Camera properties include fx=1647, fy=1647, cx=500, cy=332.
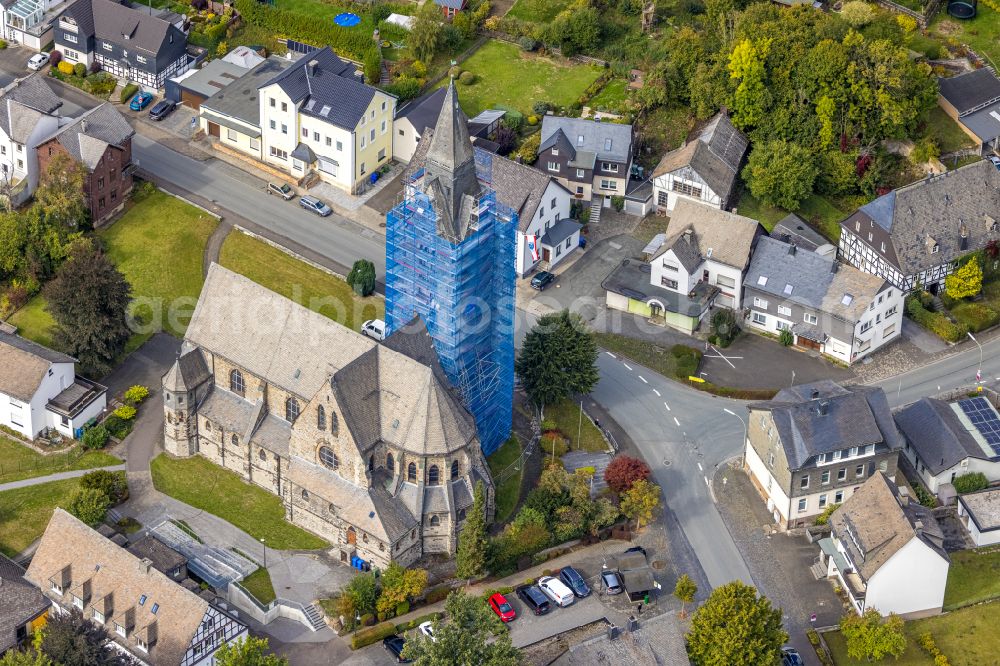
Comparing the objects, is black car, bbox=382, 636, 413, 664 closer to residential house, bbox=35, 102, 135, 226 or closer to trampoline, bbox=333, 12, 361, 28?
residential house, bbox=35, 102, 135, 226

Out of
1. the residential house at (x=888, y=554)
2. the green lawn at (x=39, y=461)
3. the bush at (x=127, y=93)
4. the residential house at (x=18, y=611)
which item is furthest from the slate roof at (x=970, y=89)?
the residential house at (x=18, y=611)

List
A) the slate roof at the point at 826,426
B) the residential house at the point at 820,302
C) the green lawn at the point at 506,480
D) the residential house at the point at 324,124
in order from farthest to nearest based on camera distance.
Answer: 1. the residential house at the point at 324,124
2. the residential house at the point at 820,302
3. the green lawn at the point at 506,480
4. the slate roof at the point at 826,426

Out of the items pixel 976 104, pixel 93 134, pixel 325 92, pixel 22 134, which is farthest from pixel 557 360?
pixel 22 134

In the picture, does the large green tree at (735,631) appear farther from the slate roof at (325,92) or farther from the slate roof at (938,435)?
the slate roof at (325,92)

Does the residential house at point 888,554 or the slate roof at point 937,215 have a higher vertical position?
the slate roof at point 937,215

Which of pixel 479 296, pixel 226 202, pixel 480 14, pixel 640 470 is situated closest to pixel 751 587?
pixel 640 470

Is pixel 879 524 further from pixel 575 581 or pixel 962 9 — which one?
pixel 962 9

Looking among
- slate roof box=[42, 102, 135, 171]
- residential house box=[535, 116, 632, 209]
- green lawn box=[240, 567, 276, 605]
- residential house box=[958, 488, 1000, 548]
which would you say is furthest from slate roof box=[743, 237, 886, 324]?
slate roof box=[42, 102, 135, 171]
